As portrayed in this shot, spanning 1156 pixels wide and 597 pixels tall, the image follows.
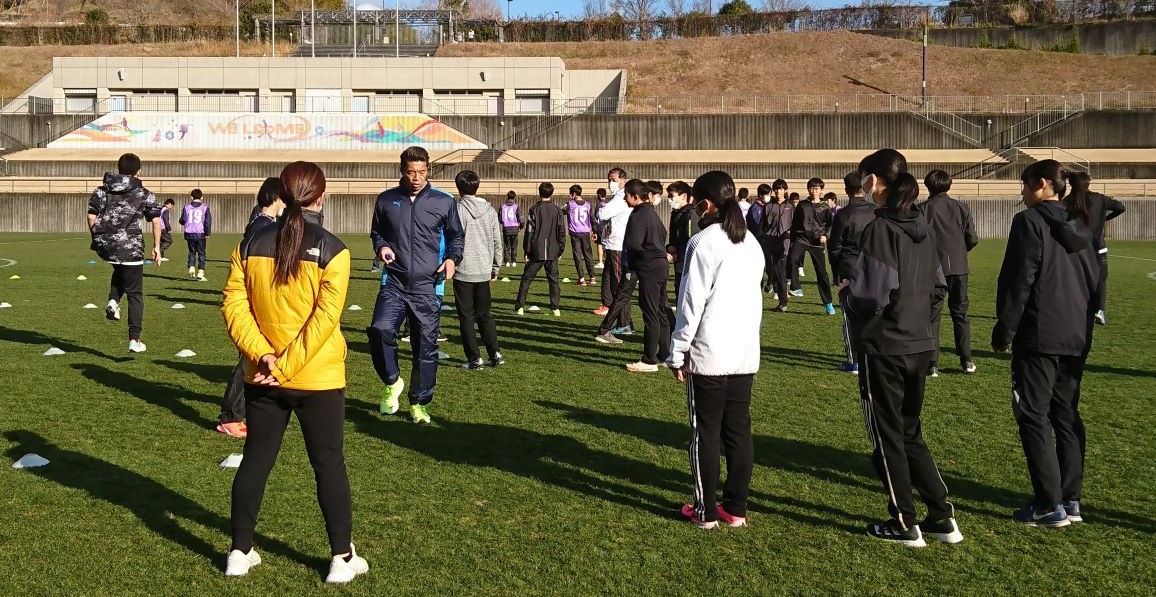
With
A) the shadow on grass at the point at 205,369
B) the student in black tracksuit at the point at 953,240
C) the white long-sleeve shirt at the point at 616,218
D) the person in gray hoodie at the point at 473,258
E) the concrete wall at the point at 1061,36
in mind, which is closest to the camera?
the student in black tracksuit at the point at 953,240

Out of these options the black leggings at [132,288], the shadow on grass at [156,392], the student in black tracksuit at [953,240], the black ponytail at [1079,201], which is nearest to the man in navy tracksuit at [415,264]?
the shadow on grass at [156,392]

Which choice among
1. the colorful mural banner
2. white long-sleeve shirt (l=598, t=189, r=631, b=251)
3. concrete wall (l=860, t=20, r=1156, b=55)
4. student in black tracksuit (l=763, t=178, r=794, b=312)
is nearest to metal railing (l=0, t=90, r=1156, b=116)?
the colorful mural banner

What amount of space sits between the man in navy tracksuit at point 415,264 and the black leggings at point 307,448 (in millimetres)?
3240

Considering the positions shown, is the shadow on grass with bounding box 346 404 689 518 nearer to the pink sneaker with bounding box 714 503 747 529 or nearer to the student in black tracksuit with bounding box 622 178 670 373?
the pink sneaker with bounding box 714 503 747 529

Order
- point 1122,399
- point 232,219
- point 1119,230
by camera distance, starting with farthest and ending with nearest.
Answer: point 232,219
point 1119,230
point 1122,399

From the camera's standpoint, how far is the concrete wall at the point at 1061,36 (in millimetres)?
68125

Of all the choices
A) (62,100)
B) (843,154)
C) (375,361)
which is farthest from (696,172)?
(375,361)

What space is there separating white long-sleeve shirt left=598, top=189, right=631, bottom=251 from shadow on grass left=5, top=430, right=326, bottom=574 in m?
7.36

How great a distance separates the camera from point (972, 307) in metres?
16.6

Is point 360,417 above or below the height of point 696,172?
below

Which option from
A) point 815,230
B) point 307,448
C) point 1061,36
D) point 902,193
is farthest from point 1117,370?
point 1061,36

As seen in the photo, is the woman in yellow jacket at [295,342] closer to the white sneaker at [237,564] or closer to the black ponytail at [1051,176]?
the white sneaker at [237,564]

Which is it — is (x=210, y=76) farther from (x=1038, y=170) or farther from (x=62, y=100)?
(x=1038, y=170)

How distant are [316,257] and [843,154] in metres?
44.6
